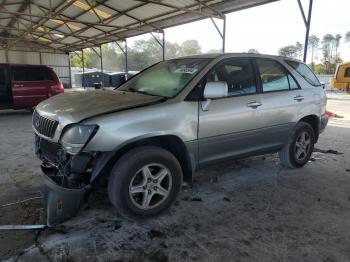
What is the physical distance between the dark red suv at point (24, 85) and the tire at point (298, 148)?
9.12 m

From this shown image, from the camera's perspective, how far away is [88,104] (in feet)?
10.9

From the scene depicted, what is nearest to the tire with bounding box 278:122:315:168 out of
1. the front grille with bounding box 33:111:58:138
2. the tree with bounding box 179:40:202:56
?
the front grille with bounding box 33:111:58:138

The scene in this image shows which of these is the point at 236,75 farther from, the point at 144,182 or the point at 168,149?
the point at 144,182

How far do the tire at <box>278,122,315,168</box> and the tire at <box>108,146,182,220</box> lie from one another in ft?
7.45

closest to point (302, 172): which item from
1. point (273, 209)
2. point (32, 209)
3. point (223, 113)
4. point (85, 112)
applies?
point (273, 209)

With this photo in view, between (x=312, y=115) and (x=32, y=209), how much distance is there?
4244mm

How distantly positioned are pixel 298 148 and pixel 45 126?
12.4 ft

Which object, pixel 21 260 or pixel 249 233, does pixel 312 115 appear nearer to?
pixel 249 233

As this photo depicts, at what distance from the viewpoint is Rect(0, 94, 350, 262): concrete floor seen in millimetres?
2752

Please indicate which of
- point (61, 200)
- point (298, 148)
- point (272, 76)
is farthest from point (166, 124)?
point (298, 148)

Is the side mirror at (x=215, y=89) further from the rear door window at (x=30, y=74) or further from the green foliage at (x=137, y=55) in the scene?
the green foliage at (x=137, y=55)

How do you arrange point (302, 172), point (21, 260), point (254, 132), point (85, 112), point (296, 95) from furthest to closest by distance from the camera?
point (302, 172), point (296, 95), point (254, 132), point (85, 112), point (21, 260)

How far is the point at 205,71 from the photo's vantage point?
3.70 m

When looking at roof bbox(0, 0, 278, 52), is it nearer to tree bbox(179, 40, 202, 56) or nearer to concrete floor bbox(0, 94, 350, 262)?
concrete floor bbox(0, 94, 350, 262)
